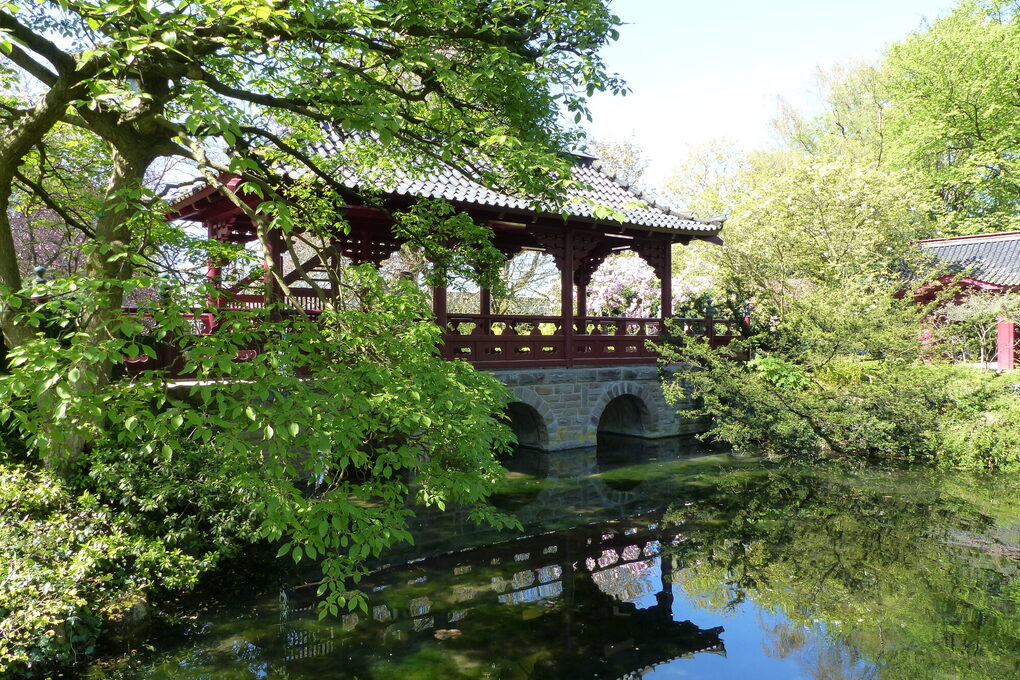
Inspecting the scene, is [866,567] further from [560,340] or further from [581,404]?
[560,340]

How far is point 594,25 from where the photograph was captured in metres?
5.54

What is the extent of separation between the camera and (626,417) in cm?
1533

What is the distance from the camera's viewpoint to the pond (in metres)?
5.11

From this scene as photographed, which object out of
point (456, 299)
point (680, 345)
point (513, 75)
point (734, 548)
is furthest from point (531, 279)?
point (513, 75)

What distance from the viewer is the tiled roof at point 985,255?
19297mm

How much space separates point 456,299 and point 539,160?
18759mm

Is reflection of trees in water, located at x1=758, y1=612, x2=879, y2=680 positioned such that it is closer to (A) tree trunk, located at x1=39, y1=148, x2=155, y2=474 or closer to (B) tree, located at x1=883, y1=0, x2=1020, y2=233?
(A) tree trunk, located at x1=39, y1=148, x2=155, y2=474

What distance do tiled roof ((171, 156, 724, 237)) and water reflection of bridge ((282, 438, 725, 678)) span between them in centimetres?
396

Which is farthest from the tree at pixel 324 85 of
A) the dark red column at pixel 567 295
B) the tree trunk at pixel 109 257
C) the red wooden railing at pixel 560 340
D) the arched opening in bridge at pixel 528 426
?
the arched opening in bridge at pixel 528 426

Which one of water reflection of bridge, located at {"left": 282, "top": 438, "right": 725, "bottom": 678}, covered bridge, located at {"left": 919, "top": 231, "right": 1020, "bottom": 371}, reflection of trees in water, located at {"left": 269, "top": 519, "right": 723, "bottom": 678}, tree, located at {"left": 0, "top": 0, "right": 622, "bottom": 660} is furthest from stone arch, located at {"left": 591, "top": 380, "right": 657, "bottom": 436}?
covered bridge, located at {"left": 919, "top": 231, "right": 1020, "bottom": 371}

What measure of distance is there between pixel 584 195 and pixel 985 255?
693 inches

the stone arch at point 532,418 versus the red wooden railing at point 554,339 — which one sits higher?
the red wooden railing at point 554,339

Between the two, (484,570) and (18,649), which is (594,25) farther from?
(18,649)

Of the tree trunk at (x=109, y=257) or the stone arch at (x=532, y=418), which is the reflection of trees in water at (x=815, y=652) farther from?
the stone arch at (x=532, y=418)
